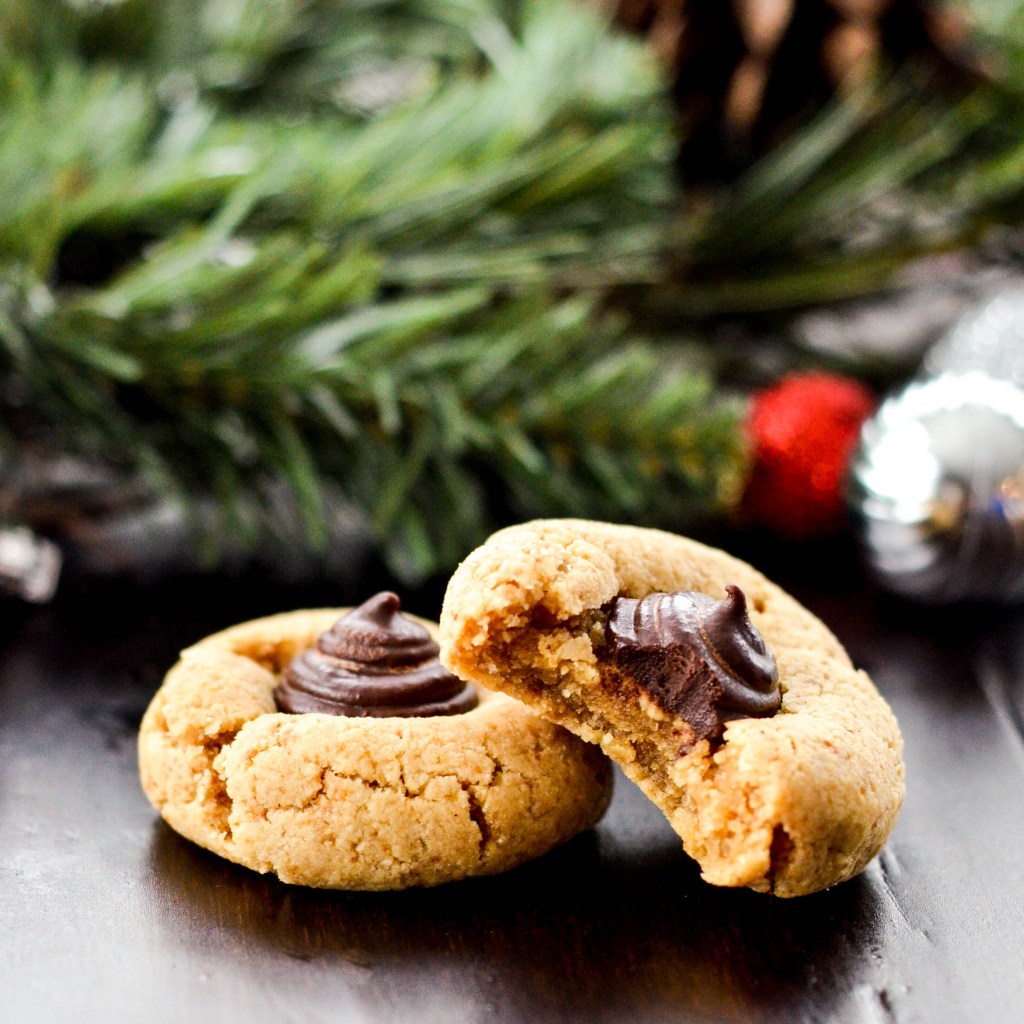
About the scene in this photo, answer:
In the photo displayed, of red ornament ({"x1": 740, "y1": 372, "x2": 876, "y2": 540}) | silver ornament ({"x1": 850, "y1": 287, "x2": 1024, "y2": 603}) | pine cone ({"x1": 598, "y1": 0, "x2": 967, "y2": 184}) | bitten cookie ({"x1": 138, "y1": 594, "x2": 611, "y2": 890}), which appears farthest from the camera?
pine cone ({"x1": 598, "y1": 0, "x2": 967, "y2": 184})

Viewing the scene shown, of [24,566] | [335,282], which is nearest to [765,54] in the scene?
[335,282]

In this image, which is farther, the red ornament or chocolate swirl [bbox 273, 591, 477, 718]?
the red ornament

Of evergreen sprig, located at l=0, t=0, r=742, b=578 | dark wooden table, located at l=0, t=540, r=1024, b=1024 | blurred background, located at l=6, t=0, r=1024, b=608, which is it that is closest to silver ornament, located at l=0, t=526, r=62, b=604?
blurred background, located at l=6, t=0, r=1024, b=608

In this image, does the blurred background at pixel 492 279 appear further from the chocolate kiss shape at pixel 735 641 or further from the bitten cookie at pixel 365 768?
the chocolate kiss shape at pixel 735 641

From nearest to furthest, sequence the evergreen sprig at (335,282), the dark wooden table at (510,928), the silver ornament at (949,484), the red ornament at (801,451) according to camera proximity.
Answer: the dark wooden table at (510,928) → the evergreen sprig at (335,282) → the silver ornament at (949,484) → the red ornament at (801,451)

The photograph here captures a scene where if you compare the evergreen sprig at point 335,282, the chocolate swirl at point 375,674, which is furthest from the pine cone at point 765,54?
the chocolate swirl at point 375,674

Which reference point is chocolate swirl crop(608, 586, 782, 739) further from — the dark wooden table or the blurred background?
the blurred background

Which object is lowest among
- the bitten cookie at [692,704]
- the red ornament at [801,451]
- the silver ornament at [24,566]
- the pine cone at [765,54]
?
the silver ornament at [24,566]

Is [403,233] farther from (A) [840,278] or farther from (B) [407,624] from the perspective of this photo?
(A) [840,278]
